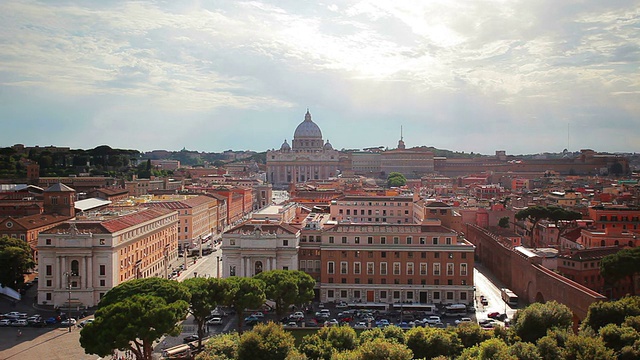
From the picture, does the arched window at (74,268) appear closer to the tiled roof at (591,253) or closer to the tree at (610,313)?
the tree at (610,313)

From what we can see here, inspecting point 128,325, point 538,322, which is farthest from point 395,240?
point 128,325

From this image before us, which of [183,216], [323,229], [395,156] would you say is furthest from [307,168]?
[323,229]

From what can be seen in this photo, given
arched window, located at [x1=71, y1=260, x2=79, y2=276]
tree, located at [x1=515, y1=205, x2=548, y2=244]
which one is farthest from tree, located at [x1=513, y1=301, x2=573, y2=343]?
tree, located at [x1=515, y1=205, x2=548, y2=244]

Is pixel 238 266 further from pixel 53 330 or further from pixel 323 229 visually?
pixel 53 330

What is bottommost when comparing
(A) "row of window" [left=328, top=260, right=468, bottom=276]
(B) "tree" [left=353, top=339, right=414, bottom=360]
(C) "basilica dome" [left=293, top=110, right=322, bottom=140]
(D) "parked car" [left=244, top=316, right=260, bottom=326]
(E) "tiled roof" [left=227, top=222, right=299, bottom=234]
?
(D) "parked car" [left=244, top=316, right=260, bottom=326]

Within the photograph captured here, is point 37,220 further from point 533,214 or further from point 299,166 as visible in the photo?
point 299,166

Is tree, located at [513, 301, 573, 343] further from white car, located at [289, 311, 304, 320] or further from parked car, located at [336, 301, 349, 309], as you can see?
parked car, located at [336, 301, 349, 309]

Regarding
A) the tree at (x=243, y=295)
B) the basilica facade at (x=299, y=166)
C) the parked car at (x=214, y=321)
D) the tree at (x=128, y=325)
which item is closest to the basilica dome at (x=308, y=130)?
the basilica facade at (x=299, y=166)
